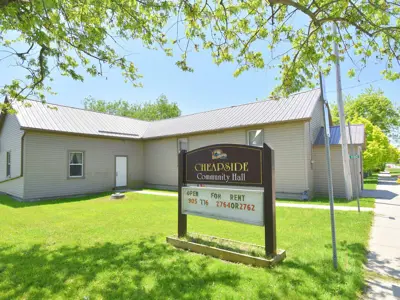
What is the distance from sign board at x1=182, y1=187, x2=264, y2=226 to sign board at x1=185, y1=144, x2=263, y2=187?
19 cm

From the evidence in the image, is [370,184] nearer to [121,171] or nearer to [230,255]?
[121,171]

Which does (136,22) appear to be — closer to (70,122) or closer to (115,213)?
(115,213)

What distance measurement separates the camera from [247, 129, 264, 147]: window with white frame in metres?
13.2

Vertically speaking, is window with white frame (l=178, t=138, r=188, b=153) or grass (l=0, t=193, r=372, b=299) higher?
window with white frame (l=178, t=138, r=188, b=153)

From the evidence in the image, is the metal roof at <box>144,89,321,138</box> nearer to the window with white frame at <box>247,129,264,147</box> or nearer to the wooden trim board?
the window with white frame at <box>247,129,264,147</box>

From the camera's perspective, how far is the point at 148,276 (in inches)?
153

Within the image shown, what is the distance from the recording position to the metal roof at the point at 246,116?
12430 mm

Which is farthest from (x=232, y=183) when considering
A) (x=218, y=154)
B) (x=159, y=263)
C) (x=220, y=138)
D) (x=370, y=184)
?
(x=370, y=184)

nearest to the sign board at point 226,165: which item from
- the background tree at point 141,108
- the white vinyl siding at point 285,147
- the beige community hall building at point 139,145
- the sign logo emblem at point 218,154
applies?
the sign logo emblem at point 218,154

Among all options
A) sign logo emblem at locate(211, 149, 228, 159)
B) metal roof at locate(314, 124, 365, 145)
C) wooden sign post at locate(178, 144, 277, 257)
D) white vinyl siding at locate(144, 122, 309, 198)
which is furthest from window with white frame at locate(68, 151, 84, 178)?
metal roof at locate(314, 124, 365, 145)

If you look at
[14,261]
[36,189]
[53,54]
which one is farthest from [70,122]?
[14,261]

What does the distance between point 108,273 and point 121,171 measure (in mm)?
13544

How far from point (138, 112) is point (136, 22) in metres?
43.2

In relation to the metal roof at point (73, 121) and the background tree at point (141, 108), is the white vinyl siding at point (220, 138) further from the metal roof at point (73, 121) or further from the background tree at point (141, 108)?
the background tree at point (141, 108)
